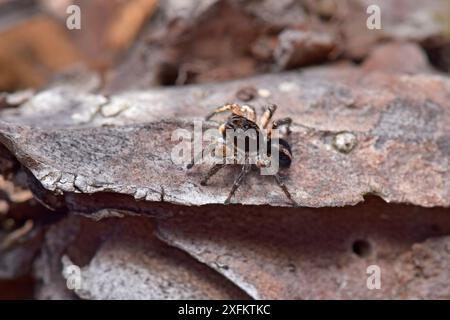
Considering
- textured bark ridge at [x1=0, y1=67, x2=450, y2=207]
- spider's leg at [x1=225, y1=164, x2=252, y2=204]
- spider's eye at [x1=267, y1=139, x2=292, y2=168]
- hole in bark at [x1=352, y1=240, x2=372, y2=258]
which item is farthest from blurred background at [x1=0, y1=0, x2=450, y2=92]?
hole in bark at [x1=352, y1=240, x2=372, y2=258]

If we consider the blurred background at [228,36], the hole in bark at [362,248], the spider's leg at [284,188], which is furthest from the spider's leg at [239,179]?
the blurred background at [228,36]

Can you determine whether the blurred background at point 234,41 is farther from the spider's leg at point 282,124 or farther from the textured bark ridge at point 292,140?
the spider's leg at point 282,124

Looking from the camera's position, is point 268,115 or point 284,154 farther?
point 268,115

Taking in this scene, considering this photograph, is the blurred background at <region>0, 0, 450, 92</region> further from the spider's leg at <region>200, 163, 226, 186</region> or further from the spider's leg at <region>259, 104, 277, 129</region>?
the spider's leg at <region>200, 163, 226, 186</region>

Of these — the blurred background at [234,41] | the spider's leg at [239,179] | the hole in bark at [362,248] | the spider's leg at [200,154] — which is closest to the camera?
the spider's leg at [239,179]

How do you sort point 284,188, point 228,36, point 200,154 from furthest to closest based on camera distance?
point 228,36 → point 200,154 → point 284,188

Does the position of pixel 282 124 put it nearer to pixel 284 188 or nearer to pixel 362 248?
pixel 284 188

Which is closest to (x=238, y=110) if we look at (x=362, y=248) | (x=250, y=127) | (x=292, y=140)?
(x=250, y=127)
